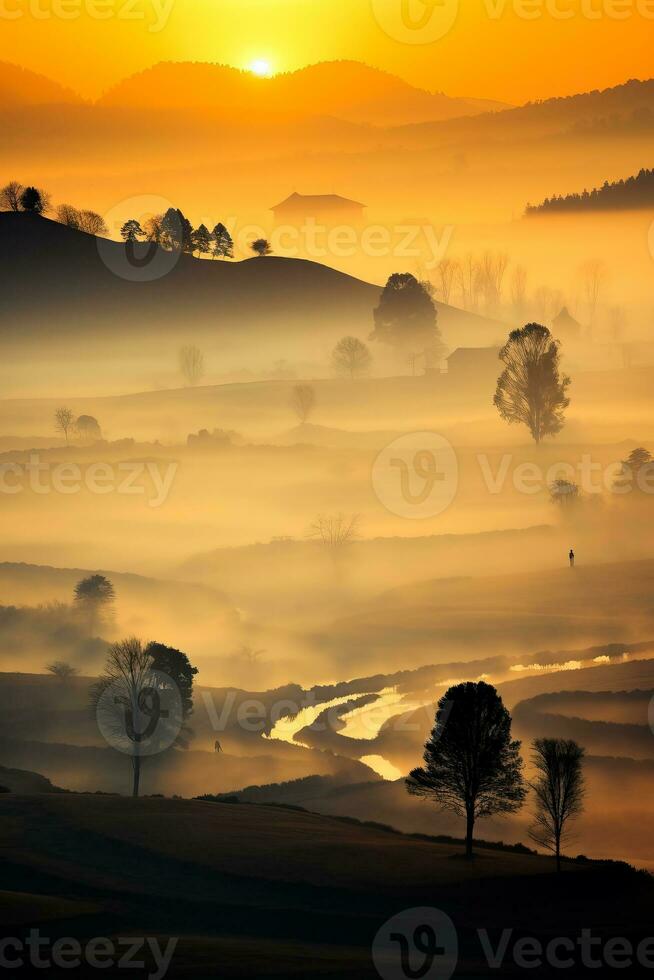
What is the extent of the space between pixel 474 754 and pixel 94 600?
7651 cm

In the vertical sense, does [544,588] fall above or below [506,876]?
above

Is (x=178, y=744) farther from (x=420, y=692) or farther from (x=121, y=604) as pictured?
(x=121, y=604)

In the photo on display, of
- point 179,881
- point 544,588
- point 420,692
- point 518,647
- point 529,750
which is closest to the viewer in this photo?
point 179,881

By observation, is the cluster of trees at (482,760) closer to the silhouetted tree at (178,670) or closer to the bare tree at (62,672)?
the silhouetted tree at (178,670)

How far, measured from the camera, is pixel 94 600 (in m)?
162

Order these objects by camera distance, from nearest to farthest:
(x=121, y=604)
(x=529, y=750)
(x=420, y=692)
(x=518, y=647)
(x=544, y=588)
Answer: (x=529, y=750) → (x=420, y=692) → (x=518, y=647) → (x=544, y=588) → (x=121, y=604)

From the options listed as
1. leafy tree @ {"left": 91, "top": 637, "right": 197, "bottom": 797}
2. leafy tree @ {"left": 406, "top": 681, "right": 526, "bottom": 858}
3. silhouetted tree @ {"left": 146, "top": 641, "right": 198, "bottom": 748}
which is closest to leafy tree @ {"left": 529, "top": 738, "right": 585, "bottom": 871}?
leafy tree @ {"left": 406, "top": 681, "right": 526, "bottom": 858}

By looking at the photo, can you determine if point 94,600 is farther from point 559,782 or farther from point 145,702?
point 559,782

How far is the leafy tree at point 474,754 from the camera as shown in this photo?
301 feet

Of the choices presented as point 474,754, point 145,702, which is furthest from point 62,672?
point 474,754

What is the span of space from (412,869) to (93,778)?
137 feet

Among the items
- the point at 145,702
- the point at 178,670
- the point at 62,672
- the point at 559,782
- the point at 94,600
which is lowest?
the point at 559,782

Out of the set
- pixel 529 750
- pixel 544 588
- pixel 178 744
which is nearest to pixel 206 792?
pixel 178 744

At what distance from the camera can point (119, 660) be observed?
404 feet
